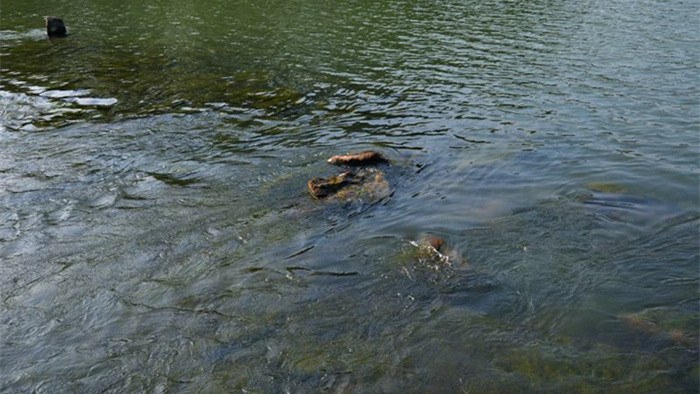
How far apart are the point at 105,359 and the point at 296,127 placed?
11192 millimetres

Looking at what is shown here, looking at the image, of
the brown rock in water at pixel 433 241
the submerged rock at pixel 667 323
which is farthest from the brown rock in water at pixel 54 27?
the submerged rock at pixel 667 323

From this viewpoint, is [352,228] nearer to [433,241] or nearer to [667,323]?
[433,241]

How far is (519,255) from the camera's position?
10.6m

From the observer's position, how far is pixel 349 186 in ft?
44.0

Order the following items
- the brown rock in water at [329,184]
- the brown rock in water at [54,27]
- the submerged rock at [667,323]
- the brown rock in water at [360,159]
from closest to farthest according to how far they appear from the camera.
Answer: the submerged rock at [667,323] → the brown rock in water at [329,184] → the brown rock in water at [360,159] → the brown rock in water at [54,27]

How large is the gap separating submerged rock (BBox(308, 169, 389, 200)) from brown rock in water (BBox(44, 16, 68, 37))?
26008mm

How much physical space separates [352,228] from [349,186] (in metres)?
1.83

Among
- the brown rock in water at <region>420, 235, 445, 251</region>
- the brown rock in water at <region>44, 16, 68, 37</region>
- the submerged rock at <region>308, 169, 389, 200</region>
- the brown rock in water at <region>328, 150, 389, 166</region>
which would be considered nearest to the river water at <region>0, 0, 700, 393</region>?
the brown rock in water at <region>420, 235, 445, 251</region>

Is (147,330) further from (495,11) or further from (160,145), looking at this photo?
(495,11)

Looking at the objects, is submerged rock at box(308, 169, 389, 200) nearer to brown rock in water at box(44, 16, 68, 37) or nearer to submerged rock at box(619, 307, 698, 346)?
submerged rock at box(619, 307, 698, 346)

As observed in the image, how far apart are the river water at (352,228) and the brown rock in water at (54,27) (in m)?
7.41

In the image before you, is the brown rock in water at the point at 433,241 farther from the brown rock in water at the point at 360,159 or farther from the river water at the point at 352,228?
the brown rock in water at the point at 360,159

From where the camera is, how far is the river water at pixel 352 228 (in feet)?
26.6

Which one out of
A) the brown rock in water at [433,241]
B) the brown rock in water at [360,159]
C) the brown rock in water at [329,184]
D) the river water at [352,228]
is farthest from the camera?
the brown rock in water at [360,159]
